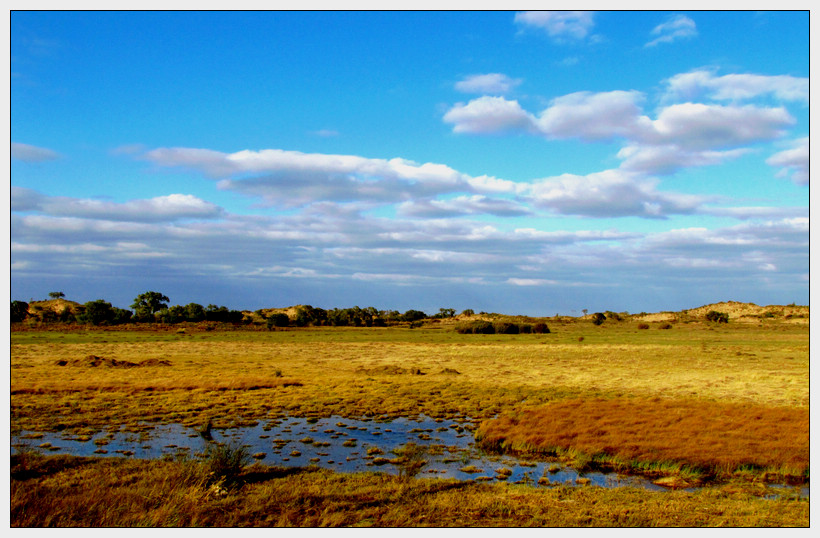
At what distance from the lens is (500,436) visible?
18125 millimetres

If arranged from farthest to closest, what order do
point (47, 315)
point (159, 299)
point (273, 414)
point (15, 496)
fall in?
point (159, 299)
point (47, 315)
point (273, 414)
point (15, 496)

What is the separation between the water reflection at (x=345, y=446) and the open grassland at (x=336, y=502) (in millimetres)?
1484

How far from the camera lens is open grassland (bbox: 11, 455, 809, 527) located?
10.3 metres

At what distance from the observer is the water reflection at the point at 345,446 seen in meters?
14.5

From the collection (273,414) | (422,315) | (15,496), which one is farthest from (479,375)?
(422,315)

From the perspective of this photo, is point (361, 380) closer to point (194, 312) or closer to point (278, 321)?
point (278, 321)

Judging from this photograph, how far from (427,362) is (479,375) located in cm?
888

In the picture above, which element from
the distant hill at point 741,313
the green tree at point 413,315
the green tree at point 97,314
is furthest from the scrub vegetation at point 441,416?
the distant hill at point 741,313

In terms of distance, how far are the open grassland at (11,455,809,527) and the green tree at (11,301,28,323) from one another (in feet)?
318

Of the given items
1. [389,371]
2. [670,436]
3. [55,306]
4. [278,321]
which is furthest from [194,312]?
[670,436]

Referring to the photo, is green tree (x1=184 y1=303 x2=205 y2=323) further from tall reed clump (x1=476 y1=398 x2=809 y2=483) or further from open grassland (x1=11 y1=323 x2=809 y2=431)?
tall reed clump (x1=476 y1=398 x2=809 y2=483)

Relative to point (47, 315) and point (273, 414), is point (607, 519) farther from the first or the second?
point (47, 315)

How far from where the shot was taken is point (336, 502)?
1130 centimetres

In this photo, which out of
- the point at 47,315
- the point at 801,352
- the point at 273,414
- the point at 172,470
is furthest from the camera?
the point at 47,315
